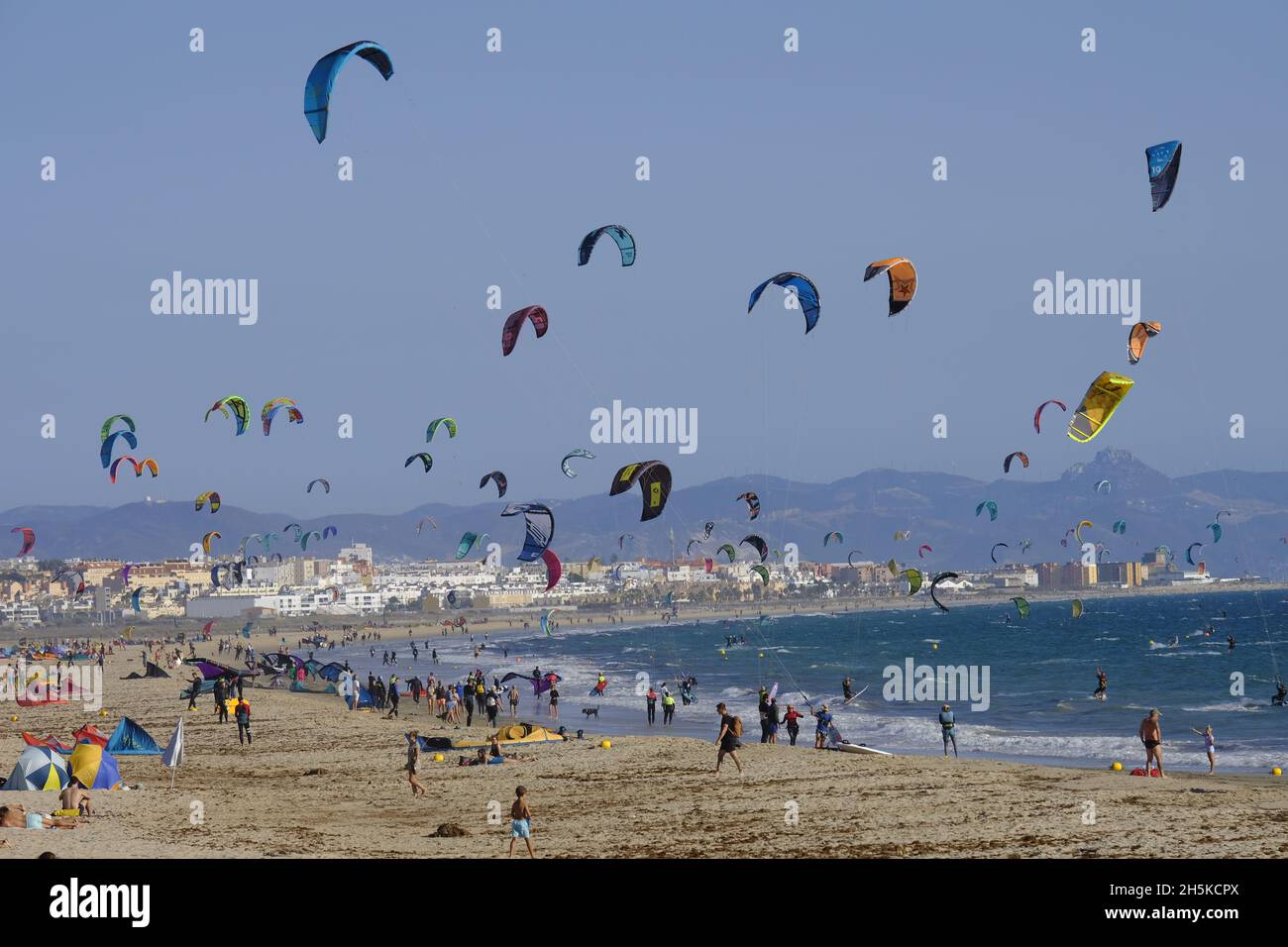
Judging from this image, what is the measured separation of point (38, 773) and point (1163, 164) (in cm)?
1660

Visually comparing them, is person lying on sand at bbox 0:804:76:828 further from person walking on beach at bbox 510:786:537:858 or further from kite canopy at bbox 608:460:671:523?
kite canopy at bbox 608:460:671:523

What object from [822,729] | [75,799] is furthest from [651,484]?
[75,799]

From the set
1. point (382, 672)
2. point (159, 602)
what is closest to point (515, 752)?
point (382, 672)

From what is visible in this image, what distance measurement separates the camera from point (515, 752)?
22188 mm

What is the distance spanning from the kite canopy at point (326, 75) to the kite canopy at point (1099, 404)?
11.0 m

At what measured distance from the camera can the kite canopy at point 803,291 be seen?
23.1 meters

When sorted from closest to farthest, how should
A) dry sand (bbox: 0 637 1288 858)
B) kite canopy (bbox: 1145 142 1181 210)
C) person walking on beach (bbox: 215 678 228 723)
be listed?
dry sand (bbox: 0 637 1288 858), kite canopy (bbox: 1145 142 1181 210), person walking on beach (bbox: 215 678 228 723)

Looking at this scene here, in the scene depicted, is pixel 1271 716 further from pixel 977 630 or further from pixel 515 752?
pixel 977 630

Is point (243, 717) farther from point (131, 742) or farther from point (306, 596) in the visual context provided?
point (306, 596)

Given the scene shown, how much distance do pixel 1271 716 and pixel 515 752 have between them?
1765 centimetres

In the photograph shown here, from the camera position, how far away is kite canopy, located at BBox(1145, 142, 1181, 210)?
19750mm

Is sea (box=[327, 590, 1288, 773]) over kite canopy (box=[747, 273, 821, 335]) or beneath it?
beneath

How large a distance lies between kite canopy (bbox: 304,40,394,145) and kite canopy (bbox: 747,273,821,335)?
691 cm

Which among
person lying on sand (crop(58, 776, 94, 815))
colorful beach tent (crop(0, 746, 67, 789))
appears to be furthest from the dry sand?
colorful beach tent (crop(0, 746, 67, 789))
